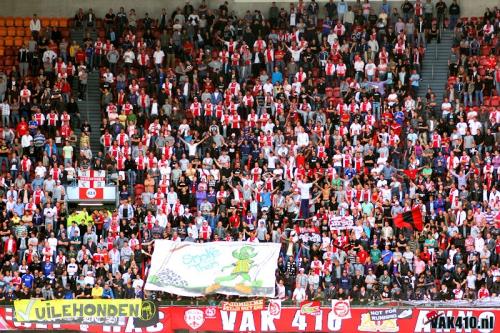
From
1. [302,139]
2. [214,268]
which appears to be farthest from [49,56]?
[214,268]

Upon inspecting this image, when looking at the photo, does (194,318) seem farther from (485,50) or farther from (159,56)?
(485,50)

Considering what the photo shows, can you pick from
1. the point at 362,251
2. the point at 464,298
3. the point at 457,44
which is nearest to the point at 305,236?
the point at 362,251

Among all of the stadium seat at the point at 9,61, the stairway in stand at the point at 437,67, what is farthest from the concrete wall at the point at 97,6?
the stairway in stand at the point at 437,67

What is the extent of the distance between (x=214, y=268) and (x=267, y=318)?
10.8 feet

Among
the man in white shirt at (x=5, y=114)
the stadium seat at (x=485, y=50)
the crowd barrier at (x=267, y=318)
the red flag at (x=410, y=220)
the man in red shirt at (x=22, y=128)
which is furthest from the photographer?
the stadium seat at (x=485, y=50)

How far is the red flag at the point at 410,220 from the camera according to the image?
44656 mm

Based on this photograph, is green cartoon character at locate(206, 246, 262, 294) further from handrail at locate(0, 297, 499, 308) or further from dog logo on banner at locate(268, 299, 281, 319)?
handrail at locate(0, 297, 499, 308)

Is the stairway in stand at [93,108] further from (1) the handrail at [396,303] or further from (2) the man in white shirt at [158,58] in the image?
(1) the handrail at [396,303]

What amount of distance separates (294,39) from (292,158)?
747 cm

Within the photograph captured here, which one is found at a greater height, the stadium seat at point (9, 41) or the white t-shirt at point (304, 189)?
the stadium seat at point (9, 41)

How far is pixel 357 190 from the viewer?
151ft

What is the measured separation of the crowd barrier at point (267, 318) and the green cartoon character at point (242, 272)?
5.03ft

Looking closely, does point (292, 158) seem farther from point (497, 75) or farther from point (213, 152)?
point (497, 75)

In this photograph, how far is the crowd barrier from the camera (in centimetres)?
3884
